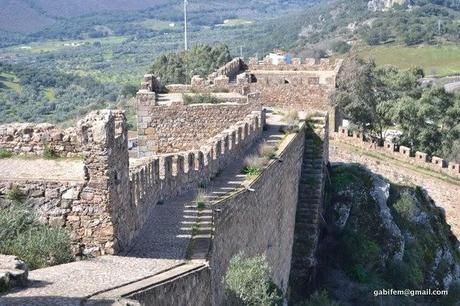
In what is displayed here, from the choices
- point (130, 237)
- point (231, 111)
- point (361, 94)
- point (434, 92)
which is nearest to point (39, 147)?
point (130, 237)

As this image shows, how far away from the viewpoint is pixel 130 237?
32.0 ft

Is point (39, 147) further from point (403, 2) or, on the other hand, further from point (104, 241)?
point (403, 2)

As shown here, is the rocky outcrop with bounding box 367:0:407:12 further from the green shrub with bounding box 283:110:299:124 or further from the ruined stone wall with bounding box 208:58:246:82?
the green shrub with bounding box 283:110:299:124

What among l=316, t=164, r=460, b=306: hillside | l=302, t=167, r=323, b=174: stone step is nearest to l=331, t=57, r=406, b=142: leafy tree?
l=316, t=164, r=460, b=306: hillside

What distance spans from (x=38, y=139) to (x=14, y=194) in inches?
40.9

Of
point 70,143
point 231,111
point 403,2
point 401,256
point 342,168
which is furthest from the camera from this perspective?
point 403,2

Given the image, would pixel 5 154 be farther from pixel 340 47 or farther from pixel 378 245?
pixel 340 47

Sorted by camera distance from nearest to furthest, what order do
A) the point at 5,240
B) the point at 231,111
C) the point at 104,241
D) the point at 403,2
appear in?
1. the point at 5,240
2. the point at 104,241
3. the point at 231,111
4. the point at 403,2

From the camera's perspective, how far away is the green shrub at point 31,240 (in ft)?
27.5

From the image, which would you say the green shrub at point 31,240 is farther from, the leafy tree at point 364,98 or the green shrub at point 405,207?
the leafy tree at point 364,98

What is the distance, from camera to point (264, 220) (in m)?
14.4

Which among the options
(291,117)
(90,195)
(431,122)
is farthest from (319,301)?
(431,122)

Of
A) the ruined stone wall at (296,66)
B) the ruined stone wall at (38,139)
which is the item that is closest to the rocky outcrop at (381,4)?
the ruined stone wall at (296,66)

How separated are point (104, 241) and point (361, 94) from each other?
73.2 feet
